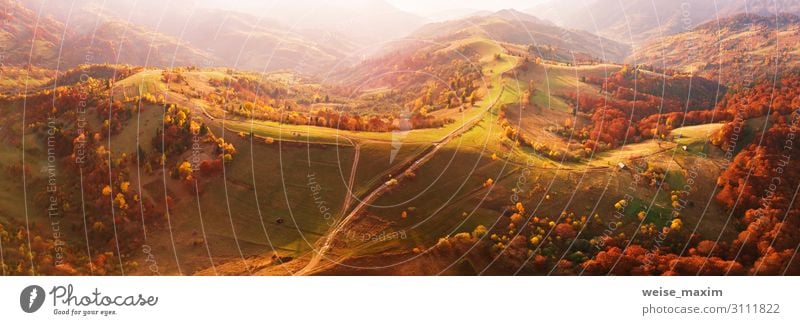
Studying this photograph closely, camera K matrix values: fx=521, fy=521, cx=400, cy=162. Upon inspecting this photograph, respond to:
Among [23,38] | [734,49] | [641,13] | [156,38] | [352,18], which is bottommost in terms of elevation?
[734,49]

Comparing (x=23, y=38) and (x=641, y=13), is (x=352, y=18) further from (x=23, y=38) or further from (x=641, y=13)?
(x=641, y=13)

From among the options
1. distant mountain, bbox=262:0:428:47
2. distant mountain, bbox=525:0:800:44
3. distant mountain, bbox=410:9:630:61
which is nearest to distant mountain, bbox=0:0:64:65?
distant mountain, bbox=262:0:428:47

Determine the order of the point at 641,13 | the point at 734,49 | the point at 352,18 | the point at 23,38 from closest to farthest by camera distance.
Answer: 1. the point at 23,38
2. the point at 352,18
3. the point at 734,49
4. the point at 641,13

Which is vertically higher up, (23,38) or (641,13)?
(23,38)

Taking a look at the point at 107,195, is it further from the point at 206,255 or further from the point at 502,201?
the point at 502,201

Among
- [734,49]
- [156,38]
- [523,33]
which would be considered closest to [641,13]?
[734,49]
